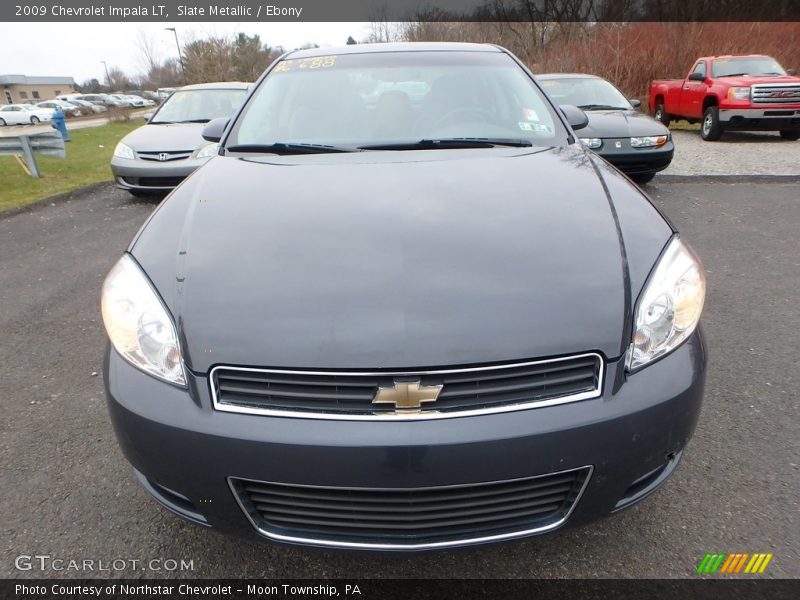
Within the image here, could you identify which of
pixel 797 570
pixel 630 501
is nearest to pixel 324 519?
pixel 630 501

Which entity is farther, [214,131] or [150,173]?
[150,173]

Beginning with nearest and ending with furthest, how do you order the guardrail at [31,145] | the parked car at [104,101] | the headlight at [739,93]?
the guardrail at [31,145] < the headlight at [739,93] < the parked car at [104,101]

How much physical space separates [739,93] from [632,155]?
5.78 meters

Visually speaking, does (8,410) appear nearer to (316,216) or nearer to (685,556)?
(316,216)

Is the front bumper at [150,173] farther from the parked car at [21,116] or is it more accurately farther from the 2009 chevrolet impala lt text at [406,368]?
the parked car at [21,116]

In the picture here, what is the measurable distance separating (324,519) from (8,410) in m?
2.10

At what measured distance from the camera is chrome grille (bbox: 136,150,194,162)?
6.52 meters

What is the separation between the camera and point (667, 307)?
5.04 feet

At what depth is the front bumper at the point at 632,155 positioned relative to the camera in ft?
21.2

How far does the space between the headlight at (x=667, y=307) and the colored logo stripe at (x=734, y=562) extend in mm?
768

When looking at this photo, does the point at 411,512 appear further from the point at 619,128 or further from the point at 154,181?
the point at 154,181

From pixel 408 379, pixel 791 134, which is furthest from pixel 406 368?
pixel 791 134

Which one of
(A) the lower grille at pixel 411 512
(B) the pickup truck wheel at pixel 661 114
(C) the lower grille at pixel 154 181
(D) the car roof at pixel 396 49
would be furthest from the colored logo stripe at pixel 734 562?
(B) the pickup truck wheel at pixel 661 114

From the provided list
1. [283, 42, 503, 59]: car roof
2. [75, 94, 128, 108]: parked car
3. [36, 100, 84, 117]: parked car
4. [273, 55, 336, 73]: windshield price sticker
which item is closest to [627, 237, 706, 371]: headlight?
[283, 42, 503, 59]: car roof
